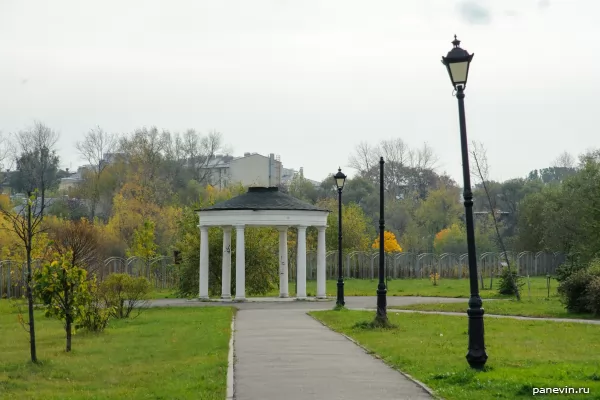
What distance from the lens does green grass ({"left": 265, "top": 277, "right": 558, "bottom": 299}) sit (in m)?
41.9

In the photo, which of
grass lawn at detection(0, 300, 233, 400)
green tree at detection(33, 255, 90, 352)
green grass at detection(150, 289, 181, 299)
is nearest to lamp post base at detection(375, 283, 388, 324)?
grass lawn at detection(0, 300, 233, 400)

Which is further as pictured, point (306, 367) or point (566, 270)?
point (566, 270)

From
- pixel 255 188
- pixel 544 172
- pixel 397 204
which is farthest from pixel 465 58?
pixel 544 172

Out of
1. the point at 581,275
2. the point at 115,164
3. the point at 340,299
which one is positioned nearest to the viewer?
the point at 581,275

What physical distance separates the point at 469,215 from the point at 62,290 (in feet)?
31.3

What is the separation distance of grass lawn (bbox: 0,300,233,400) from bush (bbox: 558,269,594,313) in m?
10.8

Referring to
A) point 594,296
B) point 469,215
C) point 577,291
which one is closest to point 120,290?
point 577,291

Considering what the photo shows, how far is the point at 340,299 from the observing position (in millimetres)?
31859

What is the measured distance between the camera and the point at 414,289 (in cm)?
4878

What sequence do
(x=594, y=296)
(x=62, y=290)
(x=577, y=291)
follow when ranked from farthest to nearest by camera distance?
(x=577, y=291) < (x=594, y=296) < (x=62, y=290)

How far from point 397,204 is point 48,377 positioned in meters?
76.6

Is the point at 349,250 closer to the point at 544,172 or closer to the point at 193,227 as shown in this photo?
the point at 193,227

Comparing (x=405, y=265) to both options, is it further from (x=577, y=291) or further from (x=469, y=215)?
(x=469, y=215)

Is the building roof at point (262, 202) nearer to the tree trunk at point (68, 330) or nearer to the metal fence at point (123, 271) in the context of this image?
the metal fence at point (123, 271)
